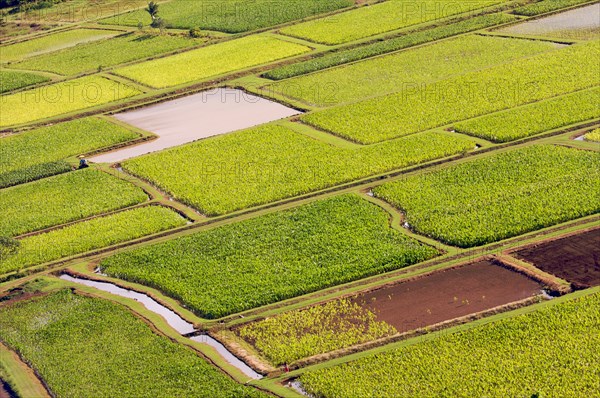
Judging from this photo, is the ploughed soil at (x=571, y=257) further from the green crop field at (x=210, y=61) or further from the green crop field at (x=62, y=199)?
Answer: the green crop field at (x=210, y=61)

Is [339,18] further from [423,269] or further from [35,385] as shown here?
[35,385]

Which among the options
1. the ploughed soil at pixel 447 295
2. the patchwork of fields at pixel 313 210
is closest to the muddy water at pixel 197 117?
the patchwork of fields at pixel 313 210

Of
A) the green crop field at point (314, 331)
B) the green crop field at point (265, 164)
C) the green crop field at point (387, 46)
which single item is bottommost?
the green crop field at point (314, 331)

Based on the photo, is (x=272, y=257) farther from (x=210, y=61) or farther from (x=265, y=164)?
(x=210, y=61)

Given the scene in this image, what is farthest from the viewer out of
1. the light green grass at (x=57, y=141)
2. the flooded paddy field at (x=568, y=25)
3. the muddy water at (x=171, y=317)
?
the flooded paddy field at (x=568, y=25)

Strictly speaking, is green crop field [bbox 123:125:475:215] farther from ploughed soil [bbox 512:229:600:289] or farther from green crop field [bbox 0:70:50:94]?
green crop field [bbox 0:70:50:94]

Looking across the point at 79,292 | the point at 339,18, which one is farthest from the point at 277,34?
the point at 79,292
